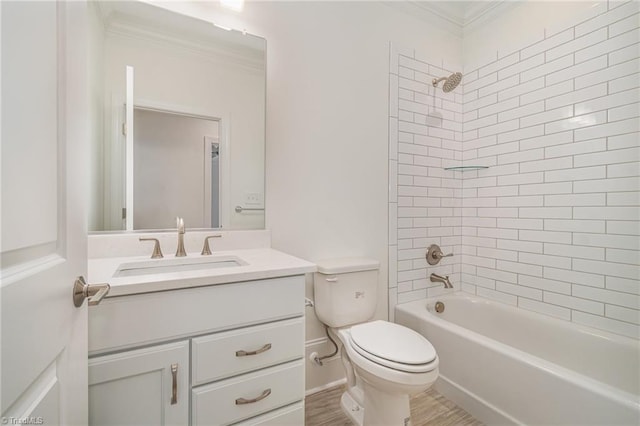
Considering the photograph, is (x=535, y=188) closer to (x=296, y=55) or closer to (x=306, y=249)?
(x=306, y=249)

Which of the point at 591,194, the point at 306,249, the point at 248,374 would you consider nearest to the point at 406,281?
the point at 306,249

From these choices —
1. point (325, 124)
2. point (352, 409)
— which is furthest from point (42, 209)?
point (352, 409)

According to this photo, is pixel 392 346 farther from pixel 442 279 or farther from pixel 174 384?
pixel 442 279

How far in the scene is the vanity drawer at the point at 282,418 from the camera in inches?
40.5

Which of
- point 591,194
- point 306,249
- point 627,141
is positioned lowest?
point 306,249

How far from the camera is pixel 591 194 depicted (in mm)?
1605

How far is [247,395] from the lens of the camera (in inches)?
39.7

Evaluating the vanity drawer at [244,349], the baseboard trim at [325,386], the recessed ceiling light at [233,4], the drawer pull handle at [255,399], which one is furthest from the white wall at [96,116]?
the baseboard trim at [325,386]

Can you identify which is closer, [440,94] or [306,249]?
[306,249]

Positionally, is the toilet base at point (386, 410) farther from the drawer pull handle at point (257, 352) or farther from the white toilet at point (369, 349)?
the drawer pull handle at point (257, 352)

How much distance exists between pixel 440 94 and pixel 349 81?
85 cm

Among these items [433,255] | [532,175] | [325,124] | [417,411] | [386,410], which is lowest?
[417,411]

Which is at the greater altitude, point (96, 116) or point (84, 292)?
point (96, 116)

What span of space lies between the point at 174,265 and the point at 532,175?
87.6 inches
